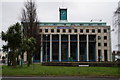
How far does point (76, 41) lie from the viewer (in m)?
97.9

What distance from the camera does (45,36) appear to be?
94.9m

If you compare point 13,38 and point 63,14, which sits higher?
point 63,14

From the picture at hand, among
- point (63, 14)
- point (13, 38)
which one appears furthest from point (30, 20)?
point (63, 14)

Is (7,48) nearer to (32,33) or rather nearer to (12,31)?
(12,31)

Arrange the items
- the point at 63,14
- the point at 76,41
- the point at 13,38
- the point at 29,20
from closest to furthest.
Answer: the point at 13,38
the point at 29,20
the point at 76,41
the point at 63,14

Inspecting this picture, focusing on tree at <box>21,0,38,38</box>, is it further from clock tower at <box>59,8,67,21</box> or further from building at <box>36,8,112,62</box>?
clock tower at <box>59,8,67,21</box>

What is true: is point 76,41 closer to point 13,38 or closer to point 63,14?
point 63,14

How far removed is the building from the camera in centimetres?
9650

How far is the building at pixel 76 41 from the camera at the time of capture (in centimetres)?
9650

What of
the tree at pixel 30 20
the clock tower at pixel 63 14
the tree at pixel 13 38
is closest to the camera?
the tree at pixel 13 38

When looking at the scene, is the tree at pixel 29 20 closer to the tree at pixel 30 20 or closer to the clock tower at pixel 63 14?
the tree at pixel 30 20

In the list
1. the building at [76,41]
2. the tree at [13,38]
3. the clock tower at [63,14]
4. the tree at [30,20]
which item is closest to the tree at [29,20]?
the tree at [30,20]

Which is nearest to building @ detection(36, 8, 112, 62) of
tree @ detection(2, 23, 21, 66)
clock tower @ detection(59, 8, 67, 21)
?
clock tower @ detection(59, 8, 67, 21)

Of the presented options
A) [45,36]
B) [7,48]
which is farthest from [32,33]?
[45,36]
